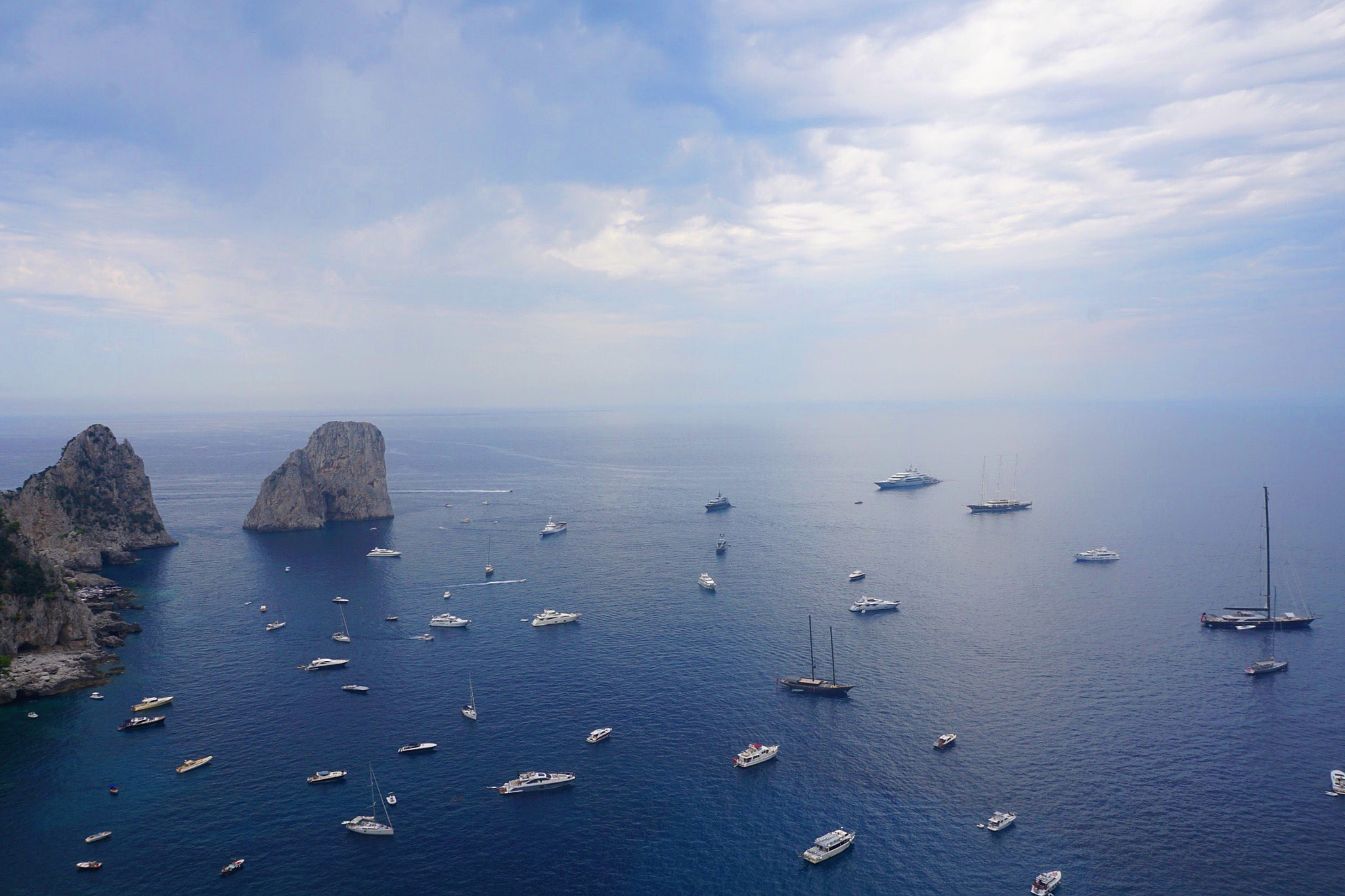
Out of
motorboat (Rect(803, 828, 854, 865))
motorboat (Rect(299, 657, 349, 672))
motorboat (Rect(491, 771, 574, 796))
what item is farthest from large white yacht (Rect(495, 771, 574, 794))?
motorboat (Rect(299, 657, 349, 672))

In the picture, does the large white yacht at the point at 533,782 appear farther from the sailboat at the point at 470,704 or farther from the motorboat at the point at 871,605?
the motorboat at the point at 871,605

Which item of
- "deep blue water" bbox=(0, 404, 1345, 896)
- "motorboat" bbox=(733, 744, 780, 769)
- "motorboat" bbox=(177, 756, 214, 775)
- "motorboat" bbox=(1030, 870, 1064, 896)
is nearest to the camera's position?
"motorboat" bbox=(1030, 870, 1064, 896)

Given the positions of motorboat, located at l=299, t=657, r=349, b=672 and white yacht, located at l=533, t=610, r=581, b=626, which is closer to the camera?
motorboat, located at l=299, t=657, r=349, b=672

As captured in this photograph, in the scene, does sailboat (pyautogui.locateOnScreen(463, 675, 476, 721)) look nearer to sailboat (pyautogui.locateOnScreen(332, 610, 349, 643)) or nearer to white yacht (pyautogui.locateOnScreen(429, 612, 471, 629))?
white yacht (pyautogui.locateOnScreen(429, 612, 471, 629))

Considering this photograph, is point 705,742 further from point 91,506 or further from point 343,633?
point 91,506

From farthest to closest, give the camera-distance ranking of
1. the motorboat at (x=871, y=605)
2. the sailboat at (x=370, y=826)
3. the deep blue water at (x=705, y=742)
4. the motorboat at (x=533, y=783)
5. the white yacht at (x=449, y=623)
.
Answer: the motorboat at (x=871, y=605), the white yacht at (x=449, y=623), the motorboat at (x=533, y=783), the sailboat at (x=370, y=826), the deep blue water at (x=705, y=742)

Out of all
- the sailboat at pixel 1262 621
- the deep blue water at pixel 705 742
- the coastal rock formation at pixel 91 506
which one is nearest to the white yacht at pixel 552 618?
the deep blue water at pixel 705 742

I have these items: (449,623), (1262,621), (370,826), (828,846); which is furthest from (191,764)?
(1262,621)
